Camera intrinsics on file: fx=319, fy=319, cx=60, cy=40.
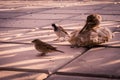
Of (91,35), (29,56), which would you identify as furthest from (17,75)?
(91,35)

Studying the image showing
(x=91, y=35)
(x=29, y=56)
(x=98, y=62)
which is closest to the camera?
(x=98, y=62)

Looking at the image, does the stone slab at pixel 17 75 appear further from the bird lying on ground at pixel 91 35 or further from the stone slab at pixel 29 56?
the bird lying on ground at pixel 91 35

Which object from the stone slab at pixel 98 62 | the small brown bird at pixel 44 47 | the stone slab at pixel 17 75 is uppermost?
the small brown bird at pixel 44 47

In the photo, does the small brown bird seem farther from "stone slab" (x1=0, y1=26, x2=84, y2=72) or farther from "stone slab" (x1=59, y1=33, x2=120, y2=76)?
"stone slab" (x1=59, y1=33, x2=120, y2=76)

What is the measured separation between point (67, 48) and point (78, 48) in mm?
174

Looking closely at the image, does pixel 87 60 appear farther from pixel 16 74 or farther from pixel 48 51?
pixel 16 74

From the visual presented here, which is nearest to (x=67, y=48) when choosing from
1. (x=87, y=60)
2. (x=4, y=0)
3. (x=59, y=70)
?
(x=87, y=60)

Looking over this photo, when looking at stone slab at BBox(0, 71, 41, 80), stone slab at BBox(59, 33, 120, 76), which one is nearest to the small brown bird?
stone slab at BBox(59, 33, 120, 76)

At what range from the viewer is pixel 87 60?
4113 mm

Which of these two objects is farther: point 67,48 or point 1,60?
point 67,48

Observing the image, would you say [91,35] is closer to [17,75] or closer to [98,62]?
[98,62]

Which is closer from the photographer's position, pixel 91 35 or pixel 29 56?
pixel 29 56

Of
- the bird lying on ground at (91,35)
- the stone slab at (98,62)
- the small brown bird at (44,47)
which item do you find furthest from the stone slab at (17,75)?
the bird lying on ground at (91,35)

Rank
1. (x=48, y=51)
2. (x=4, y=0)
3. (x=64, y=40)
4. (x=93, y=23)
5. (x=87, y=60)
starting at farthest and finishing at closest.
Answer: (x=4, y=0), (x=64, y=40), (x=93, y=23), (x=48, y=51), (x=87, y=60)
